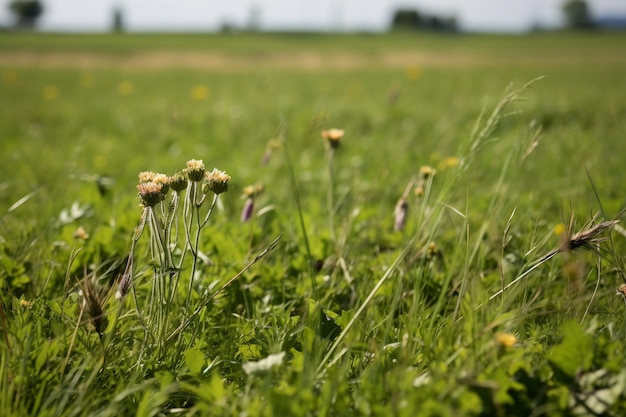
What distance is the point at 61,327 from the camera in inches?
44.9

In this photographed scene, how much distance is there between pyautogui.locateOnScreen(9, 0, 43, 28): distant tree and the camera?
105312 millimetres

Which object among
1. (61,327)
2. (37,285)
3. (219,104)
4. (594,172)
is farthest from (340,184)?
(219,104)

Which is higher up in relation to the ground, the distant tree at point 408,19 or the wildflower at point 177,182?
the distant tree at point 408,19

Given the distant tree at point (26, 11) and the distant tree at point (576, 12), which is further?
the distant tree at point (576, 12)

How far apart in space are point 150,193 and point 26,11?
125 metres

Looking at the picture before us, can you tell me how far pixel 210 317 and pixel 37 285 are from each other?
512 mm

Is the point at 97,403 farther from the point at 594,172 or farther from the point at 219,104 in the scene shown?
the point at 219,104

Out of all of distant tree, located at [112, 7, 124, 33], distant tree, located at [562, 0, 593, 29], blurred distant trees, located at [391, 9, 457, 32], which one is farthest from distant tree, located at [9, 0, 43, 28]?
distant tree, located at [562, 0, 593, 29]

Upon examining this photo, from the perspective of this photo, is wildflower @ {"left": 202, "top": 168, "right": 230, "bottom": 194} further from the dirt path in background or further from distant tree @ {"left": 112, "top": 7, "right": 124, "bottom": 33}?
distant tree @ {"left": 112, "top": 7, "right": 124, "bottom": 33}

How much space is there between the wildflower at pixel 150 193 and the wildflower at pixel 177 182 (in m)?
0.04

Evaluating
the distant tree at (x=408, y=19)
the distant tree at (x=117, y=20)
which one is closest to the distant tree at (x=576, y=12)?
the distant tree at (x=408, y=19)

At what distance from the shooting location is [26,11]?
347 feet

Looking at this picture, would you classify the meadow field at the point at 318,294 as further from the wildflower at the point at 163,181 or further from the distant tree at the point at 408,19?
the distant tree at the point at 408,19

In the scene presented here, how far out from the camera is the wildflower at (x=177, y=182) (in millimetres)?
1056
